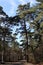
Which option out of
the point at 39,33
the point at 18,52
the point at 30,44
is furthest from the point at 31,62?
the point at 18,52

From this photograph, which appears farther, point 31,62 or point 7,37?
point 7,37

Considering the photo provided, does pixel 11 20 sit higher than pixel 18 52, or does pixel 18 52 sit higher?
pixel 11 20

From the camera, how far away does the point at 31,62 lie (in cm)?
5066

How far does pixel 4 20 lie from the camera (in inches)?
2185

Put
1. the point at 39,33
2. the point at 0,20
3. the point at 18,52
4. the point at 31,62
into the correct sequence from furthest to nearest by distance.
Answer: the point at 18,52, the point at 0,20, the point at 31,62, the point at 39,33

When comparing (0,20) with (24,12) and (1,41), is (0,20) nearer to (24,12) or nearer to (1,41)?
(1,41)

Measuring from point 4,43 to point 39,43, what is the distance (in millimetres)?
12393

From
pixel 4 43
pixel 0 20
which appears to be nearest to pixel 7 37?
pixel 4 43

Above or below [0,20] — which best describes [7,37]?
below

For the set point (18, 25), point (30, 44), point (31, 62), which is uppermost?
point (18, 25)

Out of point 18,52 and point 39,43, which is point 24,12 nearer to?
point 39,43

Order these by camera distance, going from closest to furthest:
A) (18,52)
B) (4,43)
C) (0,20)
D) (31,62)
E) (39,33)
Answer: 1. (39,33)
2. (31,62)
3. (0,20)
4. (4,43)
5. (18,52)

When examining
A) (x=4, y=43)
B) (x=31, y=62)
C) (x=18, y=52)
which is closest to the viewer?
(x=31, y=62)

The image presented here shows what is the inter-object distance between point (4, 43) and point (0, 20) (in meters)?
6.52
